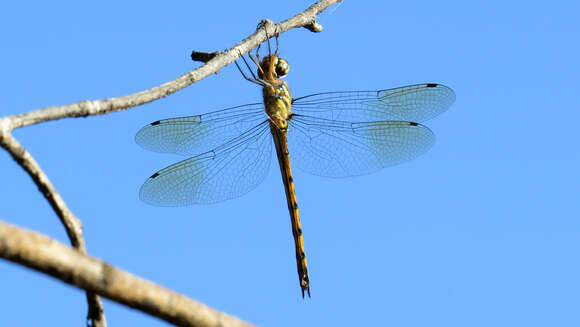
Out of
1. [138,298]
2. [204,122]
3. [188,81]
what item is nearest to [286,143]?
[204,122]

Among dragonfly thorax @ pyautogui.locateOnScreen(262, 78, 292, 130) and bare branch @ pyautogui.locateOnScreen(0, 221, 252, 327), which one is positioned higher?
dragonfly thorax @ pyautogui.locateOnScreen(262, 78, 292, 130)

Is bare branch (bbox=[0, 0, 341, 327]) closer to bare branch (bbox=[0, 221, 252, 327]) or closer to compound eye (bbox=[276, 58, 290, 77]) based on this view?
bare branch (bbox=[0, 221, 252, 327])

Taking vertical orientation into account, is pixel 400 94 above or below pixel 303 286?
above

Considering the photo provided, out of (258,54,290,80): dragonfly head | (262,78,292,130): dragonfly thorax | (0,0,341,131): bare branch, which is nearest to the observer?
(0,0,341,131): bare branch

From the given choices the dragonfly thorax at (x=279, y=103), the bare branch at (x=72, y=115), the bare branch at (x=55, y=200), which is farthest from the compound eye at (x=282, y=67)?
the bare branch at (x=55, y=200)

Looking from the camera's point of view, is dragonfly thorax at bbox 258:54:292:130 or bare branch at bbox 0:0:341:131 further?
dragonfly thorax at bbox 258:54:292:130

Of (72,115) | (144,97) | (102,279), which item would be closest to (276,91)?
(144,97)

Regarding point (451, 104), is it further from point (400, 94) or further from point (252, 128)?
point (252, 128)

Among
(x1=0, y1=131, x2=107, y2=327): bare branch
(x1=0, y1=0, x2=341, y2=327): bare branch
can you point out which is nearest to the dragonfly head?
(x1=0, y1=0, x2=341, y2=327): bare branch
